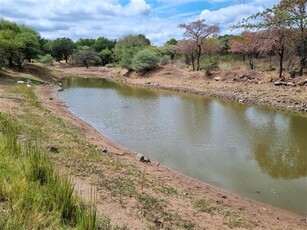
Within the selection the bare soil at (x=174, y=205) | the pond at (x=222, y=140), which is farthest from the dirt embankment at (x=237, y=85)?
the bare soil at (x=174, y=205)

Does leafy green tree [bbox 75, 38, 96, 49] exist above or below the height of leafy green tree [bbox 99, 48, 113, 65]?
above

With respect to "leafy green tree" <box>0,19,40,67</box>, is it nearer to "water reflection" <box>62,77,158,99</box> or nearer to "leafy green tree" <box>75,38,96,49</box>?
"water reflection" <box>62,77,158,99</box>

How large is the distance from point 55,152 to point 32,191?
3543 mm

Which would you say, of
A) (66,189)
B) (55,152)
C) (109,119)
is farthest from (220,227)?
(109,119)

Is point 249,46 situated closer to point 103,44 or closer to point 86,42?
point 103,44

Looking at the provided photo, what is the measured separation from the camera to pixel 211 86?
89.6 ft

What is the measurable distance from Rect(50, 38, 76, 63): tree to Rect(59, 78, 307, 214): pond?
4203 cm

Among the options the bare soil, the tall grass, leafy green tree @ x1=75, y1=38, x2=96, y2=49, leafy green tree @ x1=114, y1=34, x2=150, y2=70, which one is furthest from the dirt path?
leafy green tree @ x1=75, y1=38, x2=96, y2=49

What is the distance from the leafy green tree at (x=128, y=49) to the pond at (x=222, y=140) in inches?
752

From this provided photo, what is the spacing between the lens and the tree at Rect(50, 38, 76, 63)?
2378 inches

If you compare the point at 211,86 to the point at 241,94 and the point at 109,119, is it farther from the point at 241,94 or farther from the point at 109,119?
the point at 109,119

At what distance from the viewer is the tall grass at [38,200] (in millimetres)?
3814

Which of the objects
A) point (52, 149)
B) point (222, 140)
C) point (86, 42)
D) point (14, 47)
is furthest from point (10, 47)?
point (86, 42)

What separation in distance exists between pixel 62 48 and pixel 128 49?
2201 cm
